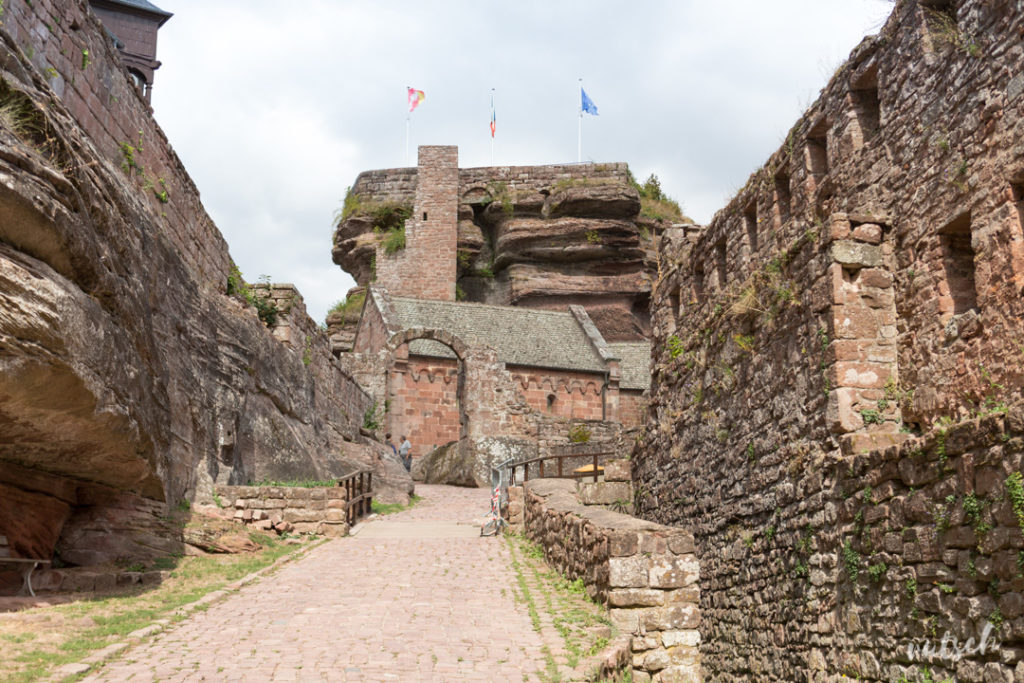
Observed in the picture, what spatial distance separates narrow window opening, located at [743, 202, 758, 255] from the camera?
12.7 metres

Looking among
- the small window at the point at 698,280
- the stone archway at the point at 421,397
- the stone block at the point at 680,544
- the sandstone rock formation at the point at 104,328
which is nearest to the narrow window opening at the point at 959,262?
the stone block at the point at 680,544

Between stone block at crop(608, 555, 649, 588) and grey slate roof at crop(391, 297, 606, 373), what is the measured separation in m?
35.1

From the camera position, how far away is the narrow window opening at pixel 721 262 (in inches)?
533

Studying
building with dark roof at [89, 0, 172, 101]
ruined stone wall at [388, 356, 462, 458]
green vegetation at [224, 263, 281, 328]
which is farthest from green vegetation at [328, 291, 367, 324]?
green vegetation at [224, 263, 281, 328]

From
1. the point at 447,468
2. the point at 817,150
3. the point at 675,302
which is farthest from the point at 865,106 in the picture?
the point at 447,468

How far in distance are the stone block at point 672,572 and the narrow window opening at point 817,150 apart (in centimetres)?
588

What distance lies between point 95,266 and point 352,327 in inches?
1725

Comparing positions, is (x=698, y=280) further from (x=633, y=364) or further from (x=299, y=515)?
(x=633, y=364)

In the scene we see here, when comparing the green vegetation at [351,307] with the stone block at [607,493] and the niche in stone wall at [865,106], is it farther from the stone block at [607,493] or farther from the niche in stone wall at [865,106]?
the niche in stone wall at [865,106]

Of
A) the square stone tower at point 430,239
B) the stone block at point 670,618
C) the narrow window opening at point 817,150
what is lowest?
the stone block at point 670,618

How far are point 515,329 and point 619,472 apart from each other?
30.4 meters

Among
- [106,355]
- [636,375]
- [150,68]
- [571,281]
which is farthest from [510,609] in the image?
[571,281]

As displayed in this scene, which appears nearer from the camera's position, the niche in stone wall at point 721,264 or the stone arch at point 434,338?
the niche in stone wall at point 721,264

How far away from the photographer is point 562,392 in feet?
145
